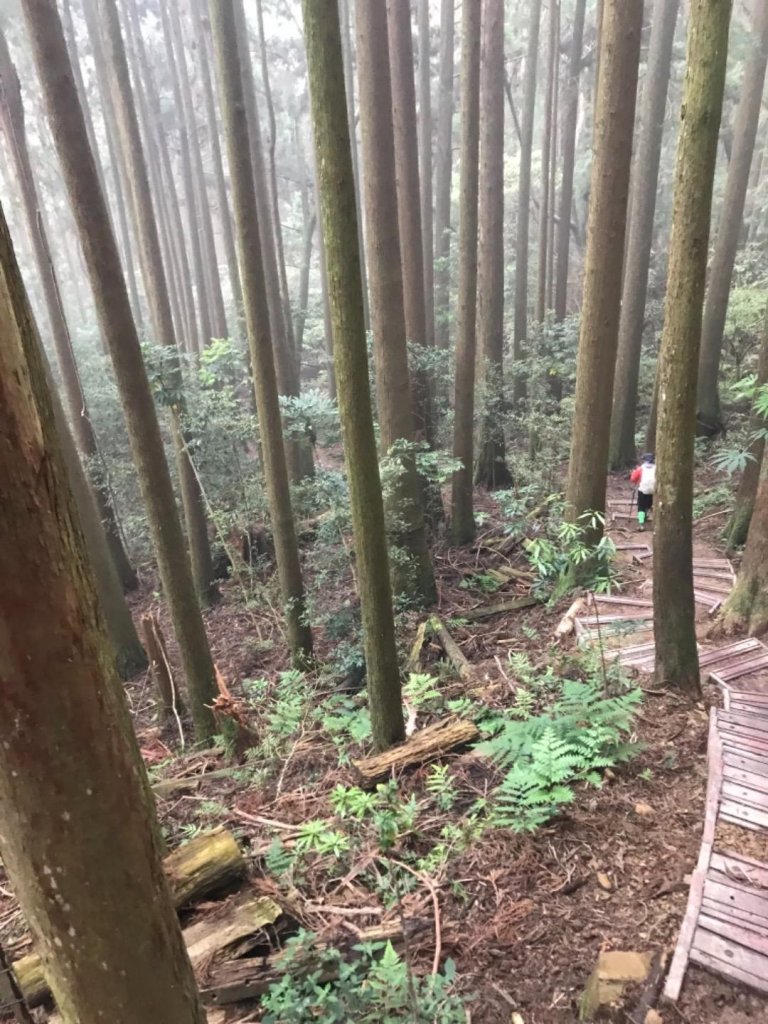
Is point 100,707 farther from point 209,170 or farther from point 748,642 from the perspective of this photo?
point 209,170

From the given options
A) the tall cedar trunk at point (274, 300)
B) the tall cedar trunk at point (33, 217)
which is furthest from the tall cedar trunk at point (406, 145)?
the tall cedar trunk at point (33, 217)

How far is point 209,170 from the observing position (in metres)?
37.9

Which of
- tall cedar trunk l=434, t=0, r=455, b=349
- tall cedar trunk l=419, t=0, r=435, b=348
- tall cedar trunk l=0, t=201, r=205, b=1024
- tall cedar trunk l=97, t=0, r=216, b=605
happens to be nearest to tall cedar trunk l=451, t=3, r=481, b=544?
tall cedar trunk l=419, t=0, r=435, b=348

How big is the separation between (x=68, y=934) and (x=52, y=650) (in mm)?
720

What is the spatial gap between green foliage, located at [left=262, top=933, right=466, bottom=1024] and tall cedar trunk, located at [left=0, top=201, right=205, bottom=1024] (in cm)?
182

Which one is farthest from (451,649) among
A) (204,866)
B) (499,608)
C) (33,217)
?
(33,217)

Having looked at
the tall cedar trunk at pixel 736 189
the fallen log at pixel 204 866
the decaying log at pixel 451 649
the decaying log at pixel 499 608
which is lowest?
the decaying log at pixel 499 608

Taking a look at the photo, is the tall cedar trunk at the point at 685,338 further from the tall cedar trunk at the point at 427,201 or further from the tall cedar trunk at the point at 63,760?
the tall cedar trunk at the point at 427,201

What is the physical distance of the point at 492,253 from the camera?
13.9m

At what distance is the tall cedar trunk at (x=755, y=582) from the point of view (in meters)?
6.43

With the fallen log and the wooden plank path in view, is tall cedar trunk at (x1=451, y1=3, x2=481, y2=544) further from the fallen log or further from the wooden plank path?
the fallen log

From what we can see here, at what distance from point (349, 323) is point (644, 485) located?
7.53 meters

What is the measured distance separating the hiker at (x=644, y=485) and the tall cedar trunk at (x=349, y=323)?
6543mm

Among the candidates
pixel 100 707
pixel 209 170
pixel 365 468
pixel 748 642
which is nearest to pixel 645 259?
pixel 748 642
